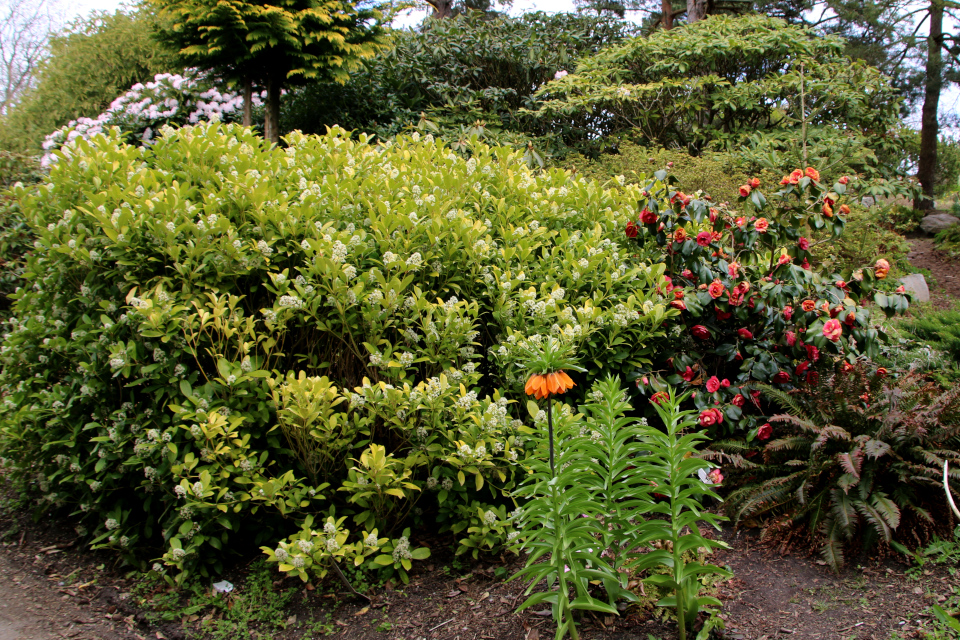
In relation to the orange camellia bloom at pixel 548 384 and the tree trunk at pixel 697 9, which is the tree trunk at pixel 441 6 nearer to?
the tree trunk at pixel 697 9

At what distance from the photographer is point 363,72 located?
31.7 ft

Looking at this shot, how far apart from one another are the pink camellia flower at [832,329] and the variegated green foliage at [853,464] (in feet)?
0.62

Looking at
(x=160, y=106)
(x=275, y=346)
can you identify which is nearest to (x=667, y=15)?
(x=160, y=106)

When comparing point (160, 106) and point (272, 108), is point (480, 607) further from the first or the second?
point (160, 106)

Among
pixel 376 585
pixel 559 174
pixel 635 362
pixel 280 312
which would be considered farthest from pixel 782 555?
pixel 559 174

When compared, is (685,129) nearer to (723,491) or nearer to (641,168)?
(641,168)

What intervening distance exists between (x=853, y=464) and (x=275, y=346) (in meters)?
2.54

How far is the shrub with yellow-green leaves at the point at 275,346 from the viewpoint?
2.43 metres

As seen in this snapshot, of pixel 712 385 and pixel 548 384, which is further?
pixel 712 385

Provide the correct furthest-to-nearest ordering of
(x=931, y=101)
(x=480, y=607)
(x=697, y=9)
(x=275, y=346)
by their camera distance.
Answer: (x=931, y=101)
(x=697, y=9)
(x=275, y=346)
(x=480, y=607)

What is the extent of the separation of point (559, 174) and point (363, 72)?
266 inches

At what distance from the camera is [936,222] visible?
38.3 ft

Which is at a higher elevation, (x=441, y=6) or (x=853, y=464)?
(x=441, y=6)

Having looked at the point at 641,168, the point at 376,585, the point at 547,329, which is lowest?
the point at 376,585
